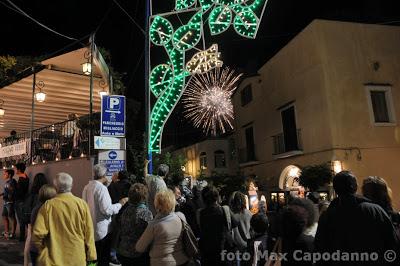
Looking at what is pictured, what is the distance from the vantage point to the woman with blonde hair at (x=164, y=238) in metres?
4.09

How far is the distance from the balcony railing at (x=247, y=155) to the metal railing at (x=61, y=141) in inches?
575

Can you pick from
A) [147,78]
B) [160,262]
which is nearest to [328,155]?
[147,78]

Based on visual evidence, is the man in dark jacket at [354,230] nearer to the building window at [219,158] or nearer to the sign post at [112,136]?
the sign post at [112,136]

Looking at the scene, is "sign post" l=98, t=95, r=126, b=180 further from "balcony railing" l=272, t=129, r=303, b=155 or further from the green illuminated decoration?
"balcony railing" l=272, t=129, r=303, b=155

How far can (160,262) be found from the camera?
4086 mm

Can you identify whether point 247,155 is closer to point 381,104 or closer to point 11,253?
point 381,104

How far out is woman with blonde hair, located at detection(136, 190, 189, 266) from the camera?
4.09m

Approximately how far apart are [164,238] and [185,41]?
563 cm

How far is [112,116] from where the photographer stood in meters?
8.24

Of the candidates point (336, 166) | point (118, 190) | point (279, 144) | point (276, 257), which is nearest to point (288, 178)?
point (279, 144)

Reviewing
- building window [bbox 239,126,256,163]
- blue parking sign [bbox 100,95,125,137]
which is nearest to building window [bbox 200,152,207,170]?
building window [bbox 239,126,256,163]

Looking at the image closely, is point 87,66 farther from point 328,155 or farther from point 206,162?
point 206,162

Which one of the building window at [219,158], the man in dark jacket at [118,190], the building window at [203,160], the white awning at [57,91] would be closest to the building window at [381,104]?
the white awning at [57,91]

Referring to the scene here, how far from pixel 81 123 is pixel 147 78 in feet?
10.3
